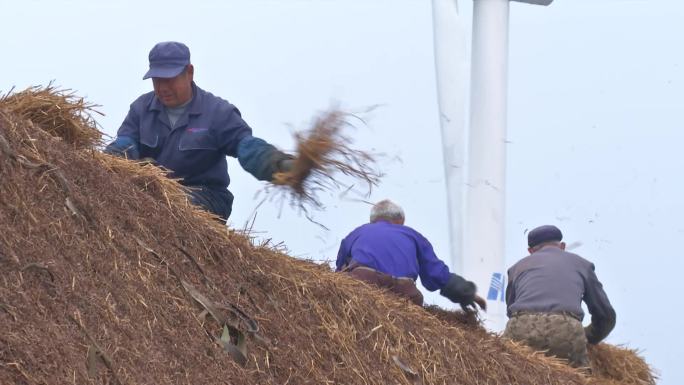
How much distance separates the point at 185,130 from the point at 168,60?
1.43ft

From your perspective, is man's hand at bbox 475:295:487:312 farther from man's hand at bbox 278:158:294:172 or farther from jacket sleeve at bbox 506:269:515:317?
man's hand at bbox 278:158:294:172

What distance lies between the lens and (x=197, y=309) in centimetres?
672

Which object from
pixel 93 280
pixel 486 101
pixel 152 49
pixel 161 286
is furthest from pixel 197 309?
pixel 486 101

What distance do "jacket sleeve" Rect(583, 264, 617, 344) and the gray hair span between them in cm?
181

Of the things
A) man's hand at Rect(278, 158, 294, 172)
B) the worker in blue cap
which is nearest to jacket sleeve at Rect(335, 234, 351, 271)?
the worker in blue cap

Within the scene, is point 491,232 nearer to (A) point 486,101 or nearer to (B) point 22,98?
(A) point 486,101

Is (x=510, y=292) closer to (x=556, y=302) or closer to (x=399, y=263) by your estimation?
(x=556, y=302)

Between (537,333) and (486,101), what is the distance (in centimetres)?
685

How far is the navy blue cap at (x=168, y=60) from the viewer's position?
8.78 meters

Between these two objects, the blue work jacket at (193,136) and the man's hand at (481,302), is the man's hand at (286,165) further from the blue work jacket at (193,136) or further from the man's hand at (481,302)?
the man's hand at (481,302)

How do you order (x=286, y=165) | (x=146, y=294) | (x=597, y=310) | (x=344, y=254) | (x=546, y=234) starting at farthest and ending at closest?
1. (x=546, y=234)
2. (x=597, y=310)
3. (x=344, y=254)
4. (x=286, y=165)
5. (x=146, y=294)

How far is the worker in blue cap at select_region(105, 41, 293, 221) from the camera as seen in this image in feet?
28.9

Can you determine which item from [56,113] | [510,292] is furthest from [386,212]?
[56,113]

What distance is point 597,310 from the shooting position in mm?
11648
